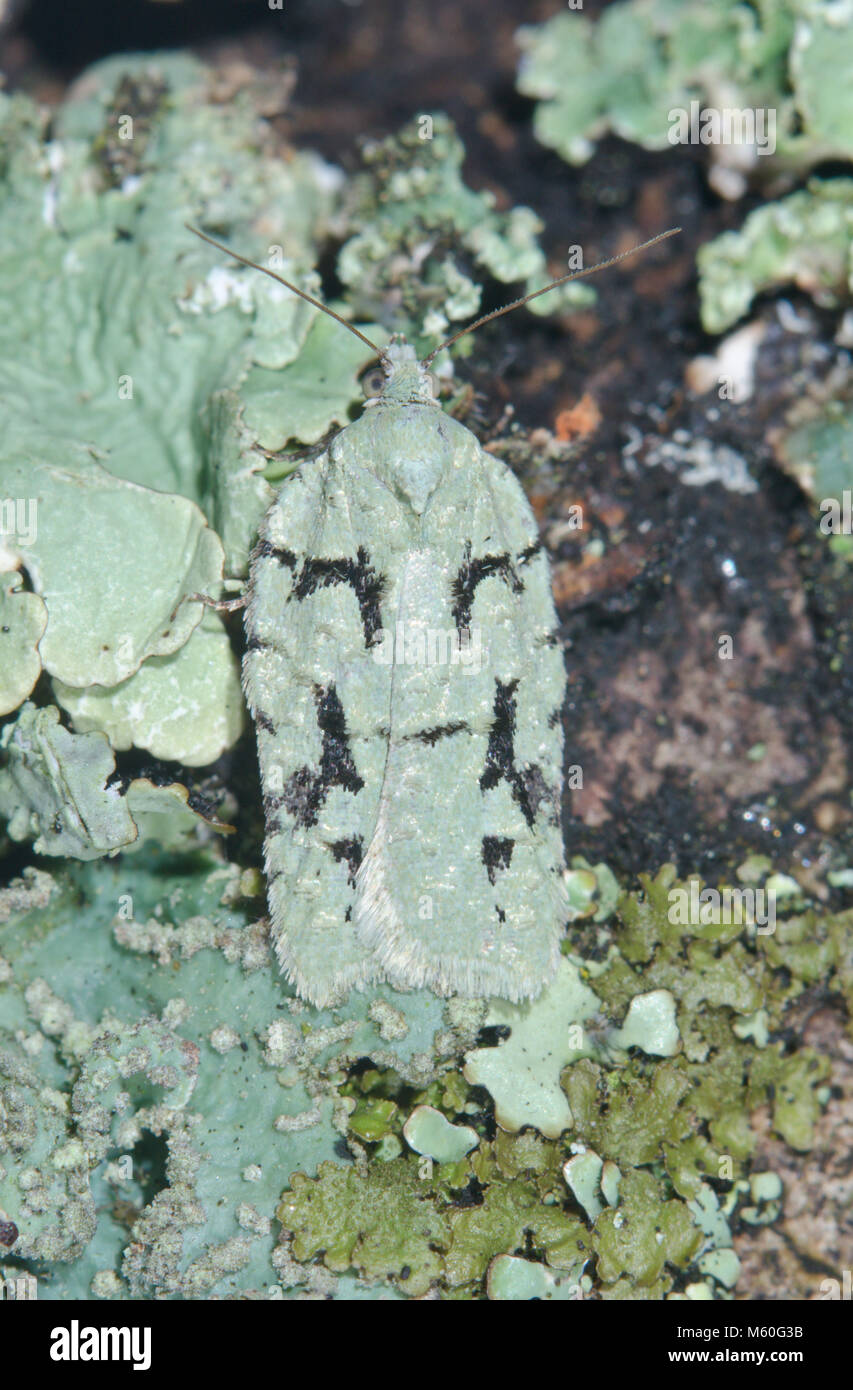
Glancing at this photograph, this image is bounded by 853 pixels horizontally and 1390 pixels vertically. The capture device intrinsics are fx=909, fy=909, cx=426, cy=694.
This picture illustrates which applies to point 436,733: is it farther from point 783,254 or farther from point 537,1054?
point 783,254

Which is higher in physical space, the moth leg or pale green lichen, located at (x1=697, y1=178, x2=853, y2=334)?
pale green lichen, located at (x1=697, y1=178, x2=853, y2=334)

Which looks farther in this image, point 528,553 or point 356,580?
point 528,553

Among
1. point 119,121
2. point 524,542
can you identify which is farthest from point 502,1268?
point 119,121

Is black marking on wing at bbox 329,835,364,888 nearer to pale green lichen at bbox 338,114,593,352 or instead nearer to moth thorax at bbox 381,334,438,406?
moth thorax at bbox 381,334,438,406

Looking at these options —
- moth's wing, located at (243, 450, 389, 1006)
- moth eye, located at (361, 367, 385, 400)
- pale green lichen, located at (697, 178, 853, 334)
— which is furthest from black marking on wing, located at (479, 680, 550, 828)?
pale green lichen, located at (697, 178, 853, 334)

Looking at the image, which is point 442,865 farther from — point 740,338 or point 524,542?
point 740,338

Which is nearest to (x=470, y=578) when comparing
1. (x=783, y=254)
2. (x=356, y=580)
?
(x=356, y=580)
